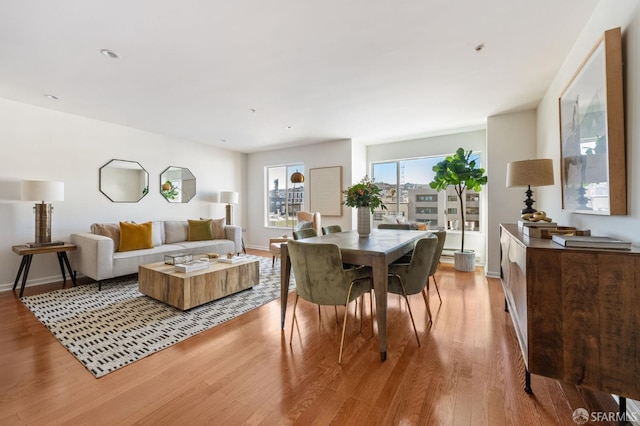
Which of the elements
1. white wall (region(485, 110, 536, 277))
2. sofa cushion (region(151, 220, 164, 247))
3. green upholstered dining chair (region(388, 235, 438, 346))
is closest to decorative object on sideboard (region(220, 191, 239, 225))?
sofa cushion (region(151, 220, 164, 247))

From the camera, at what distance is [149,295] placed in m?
3.11

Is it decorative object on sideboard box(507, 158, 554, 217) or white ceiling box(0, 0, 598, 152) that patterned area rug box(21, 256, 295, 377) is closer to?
white ceiling box(0, 0, 598, 152)

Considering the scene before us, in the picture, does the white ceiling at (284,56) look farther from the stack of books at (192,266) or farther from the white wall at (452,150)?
the stack of books at (192,266)

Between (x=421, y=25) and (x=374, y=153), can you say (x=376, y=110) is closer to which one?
(x=421, y=25)

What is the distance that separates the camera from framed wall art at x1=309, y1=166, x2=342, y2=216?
5.68 m

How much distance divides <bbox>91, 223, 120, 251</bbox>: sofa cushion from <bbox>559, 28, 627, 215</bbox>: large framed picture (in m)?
5.20

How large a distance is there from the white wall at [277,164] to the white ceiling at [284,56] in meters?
1.56

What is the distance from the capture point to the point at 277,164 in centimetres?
659

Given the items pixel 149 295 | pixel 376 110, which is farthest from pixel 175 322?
pixel 376 110

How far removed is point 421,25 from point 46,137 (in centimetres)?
496

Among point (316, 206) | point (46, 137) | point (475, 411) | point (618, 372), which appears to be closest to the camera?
point (618, 372)

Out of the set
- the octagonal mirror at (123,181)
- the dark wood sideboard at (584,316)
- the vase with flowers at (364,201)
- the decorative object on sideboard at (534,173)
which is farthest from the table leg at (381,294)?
the octagonal mirror at (123,181)

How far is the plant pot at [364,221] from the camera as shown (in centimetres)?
287

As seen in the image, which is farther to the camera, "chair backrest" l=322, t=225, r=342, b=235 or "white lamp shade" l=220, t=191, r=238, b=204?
"white lamp shade" l=220, t=191, r=238, b=204
